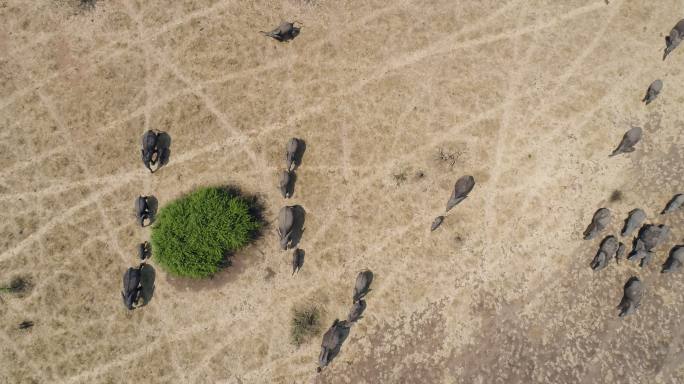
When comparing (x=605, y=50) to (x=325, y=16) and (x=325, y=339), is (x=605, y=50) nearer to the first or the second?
(x=325, y=16)

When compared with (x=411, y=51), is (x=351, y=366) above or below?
below

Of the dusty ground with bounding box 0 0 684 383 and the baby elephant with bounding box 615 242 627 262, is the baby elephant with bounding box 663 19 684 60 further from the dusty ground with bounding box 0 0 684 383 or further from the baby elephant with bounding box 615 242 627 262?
the baby elephant with bounding box 615 242 627 262

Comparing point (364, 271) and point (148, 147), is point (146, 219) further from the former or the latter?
point (364, 271)

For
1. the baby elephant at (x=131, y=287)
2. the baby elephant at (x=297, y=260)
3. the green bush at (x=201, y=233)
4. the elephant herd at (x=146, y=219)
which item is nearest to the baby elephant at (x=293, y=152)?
the green bush at (x=201, y=233)

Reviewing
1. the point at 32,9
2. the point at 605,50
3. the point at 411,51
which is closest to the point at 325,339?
the point at 411,51

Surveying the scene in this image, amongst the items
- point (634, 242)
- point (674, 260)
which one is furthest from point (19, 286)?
point (674, 260)

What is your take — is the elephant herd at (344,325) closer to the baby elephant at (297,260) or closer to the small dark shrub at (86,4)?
the baby elephant at (297,260)
